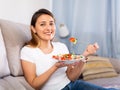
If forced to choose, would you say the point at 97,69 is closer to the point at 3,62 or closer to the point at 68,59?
the point at 68,59

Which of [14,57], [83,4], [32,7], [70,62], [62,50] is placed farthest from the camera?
[83,4]

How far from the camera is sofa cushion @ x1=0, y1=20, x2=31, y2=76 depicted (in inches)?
56.4

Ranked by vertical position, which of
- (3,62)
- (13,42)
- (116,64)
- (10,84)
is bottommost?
Answer: (116,64)

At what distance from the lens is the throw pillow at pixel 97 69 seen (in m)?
1.93

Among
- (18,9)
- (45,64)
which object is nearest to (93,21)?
(18,9)

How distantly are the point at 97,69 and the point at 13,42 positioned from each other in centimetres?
87

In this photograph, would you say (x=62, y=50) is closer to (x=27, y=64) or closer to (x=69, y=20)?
(x=27, y=64)

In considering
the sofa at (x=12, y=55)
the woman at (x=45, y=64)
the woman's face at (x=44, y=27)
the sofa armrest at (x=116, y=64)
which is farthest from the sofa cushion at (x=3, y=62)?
the sofa armrest at (x=116, y=64)

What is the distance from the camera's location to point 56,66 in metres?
1.32

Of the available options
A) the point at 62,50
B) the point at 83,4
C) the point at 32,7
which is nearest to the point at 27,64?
the point at 62,50

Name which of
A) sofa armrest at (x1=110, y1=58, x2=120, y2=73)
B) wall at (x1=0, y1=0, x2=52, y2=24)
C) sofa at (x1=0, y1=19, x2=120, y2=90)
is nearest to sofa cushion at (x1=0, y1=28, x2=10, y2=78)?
sofa at (x1=0, y1=19, x2=120, y2=90)

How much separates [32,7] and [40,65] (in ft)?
3.64

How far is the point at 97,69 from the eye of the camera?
1.98m

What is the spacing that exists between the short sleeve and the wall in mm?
689
